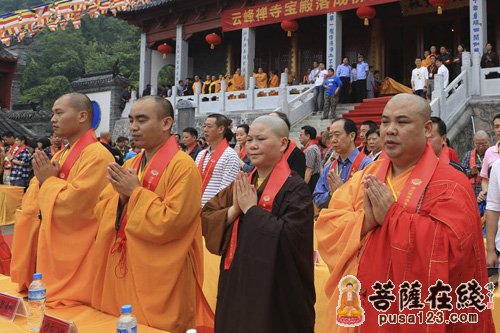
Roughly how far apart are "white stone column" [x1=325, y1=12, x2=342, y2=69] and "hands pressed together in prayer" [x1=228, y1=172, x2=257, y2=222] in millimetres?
11334

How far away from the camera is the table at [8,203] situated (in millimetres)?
9188

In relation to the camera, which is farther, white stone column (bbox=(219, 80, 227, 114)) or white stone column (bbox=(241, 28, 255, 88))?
white stone column (bbox=(241, 28, 255, 88))

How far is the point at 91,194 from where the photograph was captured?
309cm

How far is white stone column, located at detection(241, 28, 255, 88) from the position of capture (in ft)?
49.6

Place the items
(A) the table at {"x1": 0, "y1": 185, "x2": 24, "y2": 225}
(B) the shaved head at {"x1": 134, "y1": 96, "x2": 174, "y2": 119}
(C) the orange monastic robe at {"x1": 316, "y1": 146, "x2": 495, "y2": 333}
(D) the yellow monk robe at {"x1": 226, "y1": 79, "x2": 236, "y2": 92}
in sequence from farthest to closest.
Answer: (D) the yellow monk robe at {"x1": 226, "y1": 79, "x2": 236, "y2": 92}, (A) the table at {"x1": 0, "y1": 185, "x2": 24, "y2": 225}, (B) the shaved head at {"x1": 134, "y1": 96, "x2": 174, "y2": 119}, (C) the orange monastic robe at {"x1": 316, "y1": 146, "x2": 495, "y2": 333}

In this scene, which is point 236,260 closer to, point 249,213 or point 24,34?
point 249,213

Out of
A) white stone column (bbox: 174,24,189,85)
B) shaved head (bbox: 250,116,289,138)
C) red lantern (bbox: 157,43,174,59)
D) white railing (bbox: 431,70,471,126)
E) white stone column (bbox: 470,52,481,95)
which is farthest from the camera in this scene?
red lantern (bbox: 157,43,174,59)

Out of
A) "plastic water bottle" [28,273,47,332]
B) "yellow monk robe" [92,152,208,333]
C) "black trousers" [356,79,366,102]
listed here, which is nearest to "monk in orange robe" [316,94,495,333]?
"yellow monk robe" [92,152,208,333]

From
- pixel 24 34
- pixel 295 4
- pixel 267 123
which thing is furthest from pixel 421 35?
pixel 24 34

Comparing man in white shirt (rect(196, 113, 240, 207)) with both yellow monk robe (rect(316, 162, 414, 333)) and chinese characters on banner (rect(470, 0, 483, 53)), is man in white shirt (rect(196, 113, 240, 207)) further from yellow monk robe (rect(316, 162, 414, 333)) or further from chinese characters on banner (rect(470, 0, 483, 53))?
chinese characters on banner (rect(470, 0, 483, 53))

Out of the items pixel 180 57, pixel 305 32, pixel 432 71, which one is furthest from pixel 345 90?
pixel 180 57

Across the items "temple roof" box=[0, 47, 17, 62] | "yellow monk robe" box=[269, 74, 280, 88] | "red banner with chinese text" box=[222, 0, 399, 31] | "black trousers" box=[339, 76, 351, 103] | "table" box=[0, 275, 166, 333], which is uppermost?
"temple roof" box=[0, 47, 17, 62]

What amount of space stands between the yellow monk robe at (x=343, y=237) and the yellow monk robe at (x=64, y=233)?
5.22 feet

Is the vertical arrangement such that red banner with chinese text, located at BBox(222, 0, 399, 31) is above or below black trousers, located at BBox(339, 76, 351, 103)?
A: above
